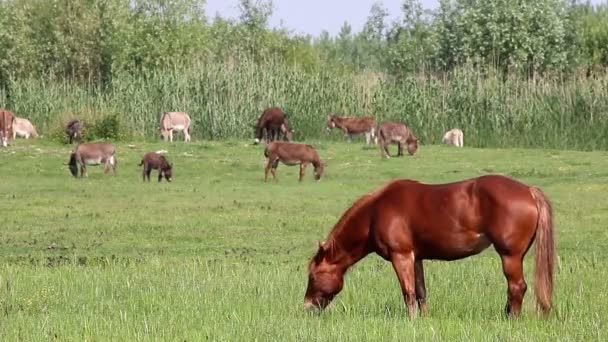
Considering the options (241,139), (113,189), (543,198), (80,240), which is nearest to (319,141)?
(241,139)

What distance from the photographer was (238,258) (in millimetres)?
16609

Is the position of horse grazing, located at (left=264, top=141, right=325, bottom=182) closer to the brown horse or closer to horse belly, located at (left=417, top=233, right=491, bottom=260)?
the brown horse

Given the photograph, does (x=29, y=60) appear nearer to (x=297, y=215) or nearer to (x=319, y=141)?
(x=319, y=141)

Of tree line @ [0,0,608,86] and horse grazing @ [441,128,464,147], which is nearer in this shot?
horse grazing @ [441,128,464,147]

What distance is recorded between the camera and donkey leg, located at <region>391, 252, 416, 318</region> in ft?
34.4

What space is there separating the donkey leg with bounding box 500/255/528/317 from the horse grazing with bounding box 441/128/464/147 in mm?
29769

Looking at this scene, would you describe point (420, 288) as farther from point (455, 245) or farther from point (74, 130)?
point (74, 130)

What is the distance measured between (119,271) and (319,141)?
28.0 metres

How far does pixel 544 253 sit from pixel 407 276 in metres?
1.16

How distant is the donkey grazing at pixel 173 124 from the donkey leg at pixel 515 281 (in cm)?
3143

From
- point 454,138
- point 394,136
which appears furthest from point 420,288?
point 454,138

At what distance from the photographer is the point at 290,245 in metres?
18.4

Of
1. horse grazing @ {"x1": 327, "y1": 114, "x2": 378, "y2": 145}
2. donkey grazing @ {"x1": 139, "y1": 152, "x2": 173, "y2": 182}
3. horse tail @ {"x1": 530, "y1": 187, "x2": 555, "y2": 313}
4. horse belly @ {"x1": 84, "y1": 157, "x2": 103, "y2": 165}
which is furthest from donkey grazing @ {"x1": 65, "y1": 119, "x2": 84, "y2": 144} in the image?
horse tail @ {"x1": 530, "y1": 187, "x2": 555, "y2": 313}

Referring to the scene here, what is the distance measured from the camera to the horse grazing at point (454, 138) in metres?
40.1
